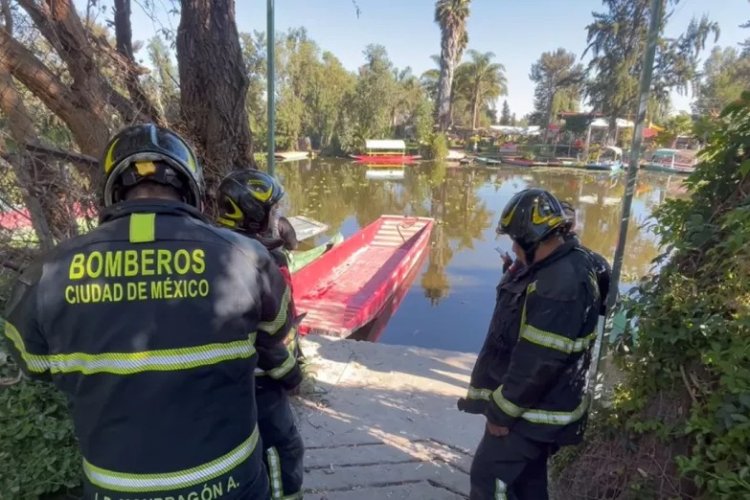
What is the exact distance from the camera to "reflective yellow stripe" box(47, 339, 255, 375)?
122cm

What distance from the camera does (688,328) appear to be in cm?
193

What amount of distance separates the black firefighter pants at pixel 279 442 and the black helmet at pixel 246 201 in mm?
898

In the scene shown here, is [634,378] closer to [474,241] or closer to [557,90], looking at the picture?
[474,241]

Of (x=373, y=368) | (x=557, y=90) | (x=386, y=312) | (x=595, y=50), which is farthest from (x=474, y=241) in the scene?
(x=557, y=90)

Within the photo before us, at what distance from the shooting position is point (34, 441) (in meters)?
2.07

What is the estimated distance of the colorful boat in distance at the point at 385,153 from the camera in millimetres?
40125

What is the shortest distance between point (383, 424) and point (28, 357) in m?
3.06

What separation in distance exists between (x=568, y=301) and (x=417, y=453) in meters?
1.98

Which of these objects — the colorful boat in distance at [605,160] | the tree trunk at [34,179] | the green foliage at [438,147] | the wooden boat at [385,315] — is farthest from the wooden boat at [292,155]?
the tree trunk at [34,179]

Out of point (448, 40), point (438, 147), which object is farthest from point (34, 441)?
point (448, 40)

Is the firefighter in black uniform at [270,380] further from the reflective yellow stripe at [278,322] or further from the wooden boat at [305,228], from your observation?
the wooden boat at [305,228]

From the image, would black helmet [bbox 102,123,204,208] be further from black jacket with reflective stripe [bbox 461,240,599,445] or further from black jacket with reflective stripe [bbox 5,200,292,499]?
black jacket with reflective stripe [bbox 461,240,599,445]

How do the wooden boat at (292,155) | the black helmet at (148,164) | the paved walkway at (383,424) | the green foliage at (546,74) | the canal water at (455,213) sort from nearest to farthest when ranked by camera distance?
the black helmet at (148,164) < the paved walkway at (383,424) < the canal water at (455,213) < the wooden boat at (292,155) < the green foliage at (546,74)

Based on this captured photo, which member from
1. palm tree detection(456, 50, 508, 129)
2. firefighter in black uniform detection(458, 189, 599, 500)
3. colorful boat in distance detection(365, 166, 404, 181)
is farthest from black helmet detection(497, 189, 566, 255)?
palm tree detection(456, 50, 508, 129)
